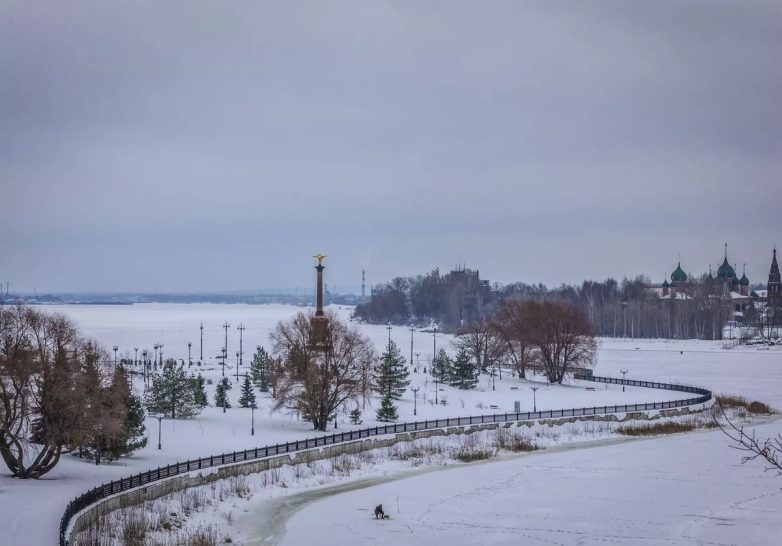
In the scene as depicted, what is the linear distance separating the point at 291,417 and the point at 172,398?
8.89 meters

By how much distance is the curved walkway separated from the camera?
32.9 metres

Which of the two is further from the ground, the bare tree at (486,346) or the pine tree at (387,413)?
the bare tree at (486,346)

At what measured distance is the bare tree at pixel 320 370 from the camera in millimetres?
57188

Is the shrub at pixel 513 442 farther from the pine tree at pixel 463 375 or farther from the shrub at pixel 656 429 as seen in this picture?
the pine tree at pixel 463 375

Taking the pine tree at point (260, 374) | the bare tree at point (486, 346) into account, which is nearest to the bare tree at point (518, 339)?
the bare tree at point (486, 346)

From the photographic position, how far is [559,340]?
86688mm

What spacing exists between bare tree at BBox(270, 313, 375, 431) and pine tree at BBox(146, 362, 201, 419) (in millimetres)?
5751

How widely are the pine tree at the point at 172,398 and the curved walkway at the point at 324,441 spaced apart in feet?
37.6

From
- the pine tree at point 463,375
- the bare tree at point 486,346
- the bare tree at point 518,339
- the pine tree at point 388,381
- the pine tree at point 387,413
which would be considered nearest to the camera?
the pine tree at point 387,413

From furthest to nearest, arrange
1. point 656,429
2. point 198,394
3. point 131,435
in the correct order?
point 198,394, point 656,429, point 131,435

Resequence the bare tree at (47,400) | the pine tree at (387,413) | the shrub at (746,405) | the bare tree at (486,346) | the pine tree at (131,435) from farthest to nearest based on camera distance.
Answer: the bare tree at (486,346), the shrub at (746,405), the pine tree at (387,413), the pine tree at (131,435), the bare tree at (47,400)

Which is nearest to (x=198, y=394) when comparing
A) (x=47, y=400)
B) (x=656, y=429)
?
(x=47, y=400)

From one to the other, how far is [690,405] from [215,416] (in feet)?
116

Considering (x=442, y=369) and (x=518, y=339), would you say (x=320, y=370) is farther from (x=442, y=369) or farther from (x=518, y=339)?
(x=518, y=339)
